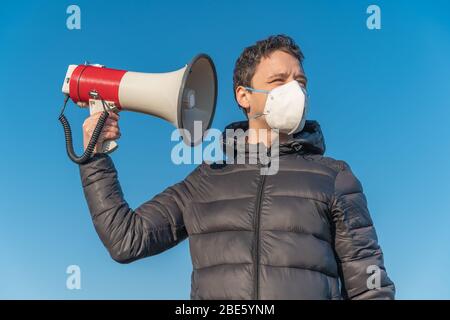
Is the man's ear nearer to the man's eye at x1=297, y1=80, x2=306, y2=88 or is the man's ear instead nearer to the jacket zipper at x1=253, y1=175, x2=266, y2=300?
the man's eye at x1=297, y1=80, x2=306, y2=88

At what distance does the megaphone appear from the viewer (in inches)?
143

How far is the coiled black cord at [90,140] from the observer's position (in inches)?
133

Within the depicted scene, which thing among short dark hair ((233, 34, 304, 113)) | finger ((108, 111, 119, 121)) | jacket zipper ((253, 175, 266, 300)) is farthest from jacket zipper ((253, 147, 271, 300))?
finger ((108, 111, 119, 121))

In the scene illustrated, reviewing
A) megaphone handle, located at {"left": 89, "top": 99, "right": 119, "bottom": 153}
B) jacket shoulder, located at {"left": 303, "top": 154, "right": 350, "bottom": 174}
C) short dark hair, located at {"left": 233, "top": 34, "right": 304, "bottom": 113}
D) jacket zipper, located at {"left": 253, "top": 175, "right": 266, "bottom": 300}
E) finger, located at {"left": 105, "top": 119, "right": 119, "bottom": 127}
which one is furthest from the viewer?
short dark hair, located at {"left": 233, "top": 34, "right": 304, "bottom": 113}

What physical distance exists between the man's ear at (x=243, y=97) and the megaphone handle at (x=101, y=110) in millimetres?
830

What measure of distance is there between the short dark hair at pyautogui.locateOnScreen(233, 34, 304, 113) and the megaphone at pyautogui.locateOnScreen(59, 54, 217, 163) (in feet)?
0.66

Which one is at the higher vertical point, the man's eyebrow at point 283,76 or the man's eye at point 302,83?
the man's eyebrow at point 283,76

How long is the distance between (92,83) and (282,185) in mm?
1503

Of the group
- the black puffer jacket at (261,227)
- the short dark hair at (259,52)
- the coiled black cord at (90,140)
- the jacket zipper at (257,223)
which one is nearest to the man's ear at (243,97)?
the short dark hair at (259,52)

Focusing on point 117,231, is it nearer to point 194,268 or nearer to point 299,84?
point 194,268

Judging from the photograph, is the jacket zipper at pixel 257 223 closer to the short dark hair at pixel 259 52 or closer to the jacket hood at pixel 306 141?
the jacket hood at pixel 306 141

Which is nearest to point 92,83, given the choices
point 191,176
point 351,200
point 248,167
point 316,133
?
point 191,176

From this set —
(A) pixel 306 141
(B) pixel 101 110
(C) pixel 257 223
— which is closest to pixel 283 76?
(A) pixel 306 141

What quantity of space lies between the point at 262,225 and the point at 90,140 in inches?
44.2
